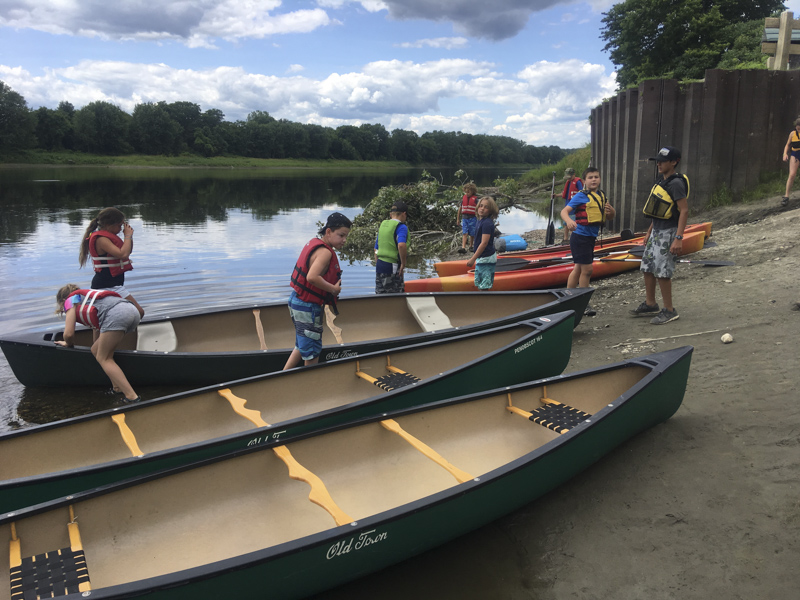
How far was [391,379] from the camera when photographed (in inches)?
225

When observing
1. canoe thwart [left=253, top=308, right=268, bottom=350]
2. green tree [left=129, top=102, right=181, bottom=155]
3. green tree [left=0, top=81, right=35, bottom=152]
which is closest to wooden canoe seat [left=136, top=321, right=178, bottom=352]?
canoe thwart [left=253, top=308, right=268, bottom=350]

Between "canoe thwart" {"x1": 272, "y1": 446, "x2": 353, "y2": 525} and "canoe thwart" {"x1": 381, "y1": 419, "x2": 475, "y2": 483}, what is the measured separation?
29.0 inches

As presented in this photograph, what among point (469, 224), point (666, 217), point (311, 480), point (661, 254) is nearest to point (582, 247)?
point (661, 254)

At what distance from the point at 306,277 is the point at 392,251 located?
320 cm

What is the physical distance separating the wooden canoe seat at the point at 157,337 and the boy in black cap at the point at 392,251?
3000 millimetres

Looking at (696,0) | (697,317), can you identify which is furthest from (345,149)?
(697,317)

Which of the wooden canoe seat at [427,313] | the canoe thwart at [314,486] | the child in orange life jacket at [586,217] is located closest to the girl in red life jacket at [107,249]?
the canoe thwart at [314,486]

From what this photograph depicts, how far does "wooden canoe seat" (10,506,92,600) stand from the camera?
115 inches

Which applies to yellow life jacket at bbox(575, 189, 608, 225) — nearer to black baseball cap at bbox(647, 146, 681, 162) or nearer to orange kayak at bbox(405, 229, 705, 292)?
black baseball cap at bbox(647, 146, 681, 162)

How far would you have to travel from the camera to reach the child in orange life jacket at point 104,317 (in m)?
6.00

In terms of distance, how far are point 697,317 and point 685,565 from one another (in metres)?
4.58

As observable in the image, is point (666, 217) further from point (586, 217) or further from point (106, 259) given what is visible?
point (106, 259)

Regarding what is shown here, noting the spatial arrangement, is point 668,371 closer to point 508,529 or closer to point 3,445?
point 508,529

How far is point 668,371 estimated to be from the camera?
463 centimetres
